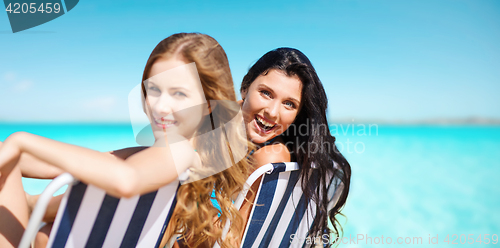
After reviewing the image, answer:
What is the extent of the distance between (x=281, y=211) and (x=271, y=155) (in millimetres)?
412

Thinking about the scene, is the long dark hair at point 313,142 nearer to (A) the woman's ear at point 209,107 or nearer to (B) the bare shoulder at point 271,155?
(B) the bare shoulder at point 271,155

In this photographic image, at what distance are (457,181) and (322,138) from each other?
43.9 feet

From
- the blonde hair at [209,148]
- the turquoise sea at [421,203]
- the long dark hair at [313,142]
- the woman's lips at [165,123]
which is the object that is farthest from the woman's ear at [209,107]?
the turquoise sea at [421,203]

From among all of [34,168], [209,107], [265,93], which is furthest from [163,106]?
[265,93]

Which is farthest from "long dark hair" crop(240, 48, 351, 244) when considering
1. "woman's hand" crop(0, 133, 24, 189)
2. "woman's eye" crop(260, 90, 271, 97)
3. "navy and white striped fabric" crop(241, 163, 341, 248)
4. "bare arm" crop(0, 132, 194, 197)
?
"woman's hand" crop(0, 133, 24, 189)

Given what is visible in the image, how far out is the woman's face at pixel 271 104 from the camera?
2.30 m

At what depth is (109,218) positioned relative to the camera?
1.26 metres

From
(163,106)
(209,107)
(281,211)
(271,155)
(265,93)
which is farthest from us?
(265,93)

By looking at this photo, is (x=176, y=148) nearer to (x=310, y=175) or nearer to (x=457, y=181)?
(x=310, y=175)

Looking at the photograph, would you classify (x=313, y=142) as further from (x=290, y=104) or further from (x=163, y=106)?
(x=163, y=106)

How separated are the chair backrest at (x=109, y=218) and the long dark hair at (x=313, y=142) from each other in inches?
34.1

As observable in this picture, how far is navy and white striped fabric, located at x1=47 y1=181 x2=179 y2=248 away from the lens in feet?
3.79

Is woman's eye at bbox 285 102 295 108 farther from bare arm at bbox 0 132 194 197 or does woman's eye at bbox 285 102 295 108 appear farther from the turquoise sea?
bare arm at bbox 0 132 194 197

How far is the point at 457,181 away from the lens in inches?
494
